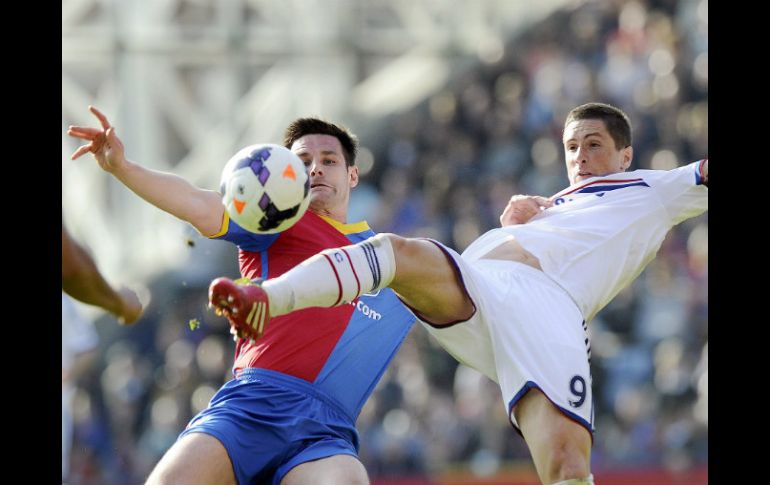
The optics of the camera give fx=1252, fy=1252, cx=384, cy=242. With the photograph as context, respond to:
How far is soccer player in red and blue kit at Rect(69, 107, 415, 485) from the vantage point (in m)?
5.75

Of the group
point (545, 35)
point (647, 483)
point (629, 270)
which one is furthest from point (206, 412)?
point (545, 35)

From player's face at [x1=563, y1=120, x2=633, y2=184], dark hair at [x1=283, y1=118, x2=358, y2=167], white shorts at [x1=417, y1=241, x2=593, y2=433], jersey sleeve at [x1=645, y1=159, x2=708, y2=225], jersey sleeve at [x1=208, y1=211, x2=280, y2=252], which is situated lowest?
white shorts at [x1=417, y1=241, x2=593, y2=433]

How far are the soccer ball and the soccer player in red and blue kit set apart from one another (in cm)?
45

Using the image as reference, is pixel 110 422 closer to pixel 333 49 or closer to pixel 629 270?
pixel 333 49

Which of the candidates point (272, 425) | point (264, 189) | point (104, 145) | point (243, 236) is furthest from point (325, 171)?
point (272, 425)

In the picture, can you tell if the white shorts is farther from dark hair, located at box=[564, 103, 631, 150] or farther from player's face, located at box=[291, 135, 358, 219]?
dark hair, located at box=[564, 103, 631, 150]

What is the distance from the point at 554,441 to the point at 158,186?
7.31 feet

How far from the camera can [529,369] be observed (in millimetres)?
5980

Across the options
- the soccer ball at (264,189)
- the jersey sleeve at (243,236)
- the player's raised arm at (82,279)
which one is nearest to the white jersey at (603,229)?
the jersey sleeve at (243,236)

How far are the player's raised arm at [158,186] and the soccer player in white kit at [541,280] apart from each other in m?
0.84

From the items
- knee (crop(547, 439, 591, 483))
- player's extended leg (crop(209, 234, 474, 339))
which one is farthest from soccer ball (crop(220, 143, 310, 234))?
knee (crop(547, 439, 591, 483))

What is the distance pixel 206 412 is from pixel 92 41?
37.1 ft

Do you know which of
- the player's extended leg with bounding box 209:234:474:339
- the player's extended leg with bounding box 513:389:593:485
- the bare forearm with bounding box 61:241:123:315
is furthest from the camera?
the player's extended leg with bounding box 513:389:593:485

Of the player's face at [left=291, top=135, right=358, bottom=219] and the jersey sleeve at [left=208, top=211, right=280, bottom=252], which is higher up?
the player's face at [left=291, top=135, right=358, bottom=219]
